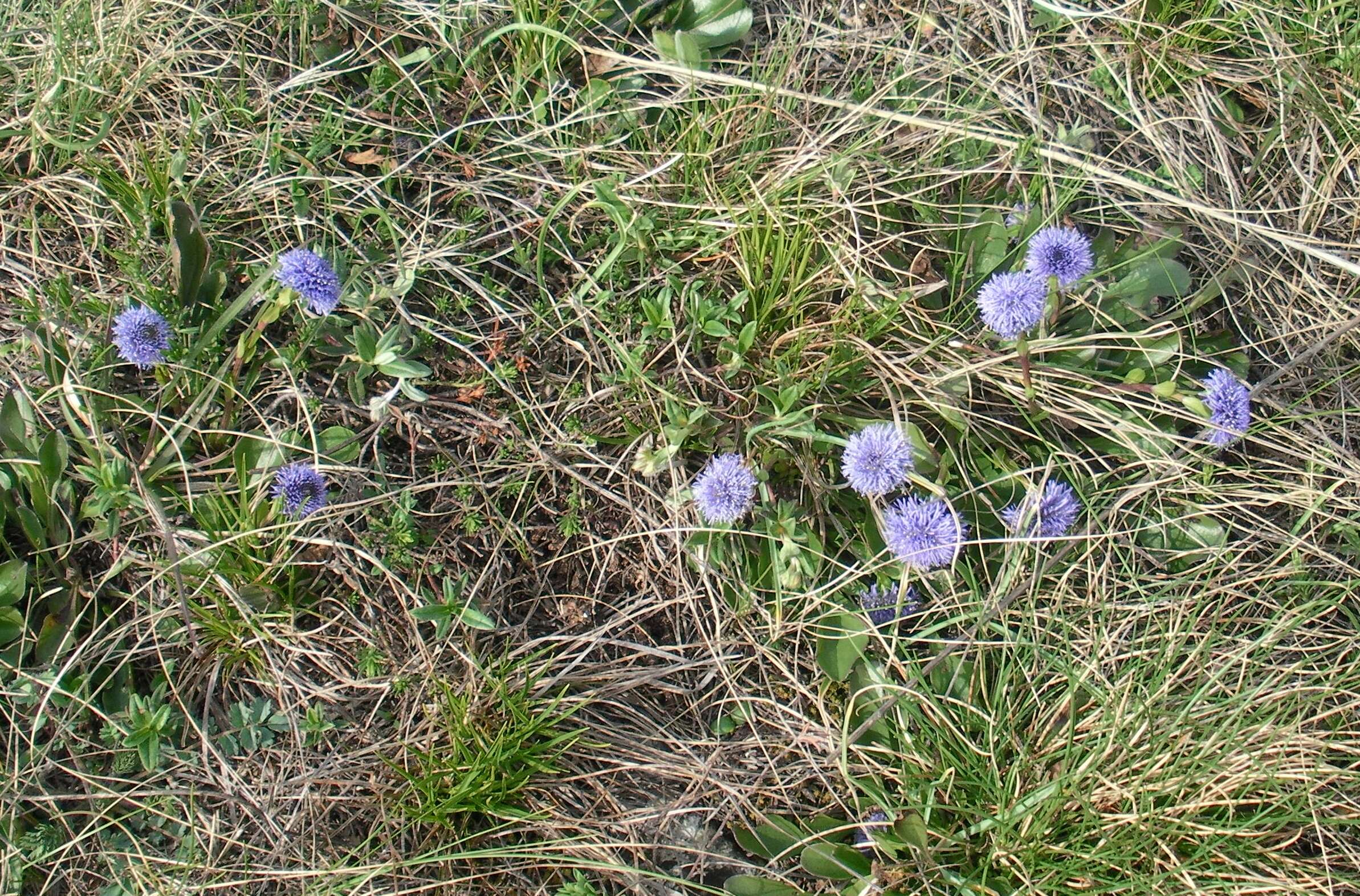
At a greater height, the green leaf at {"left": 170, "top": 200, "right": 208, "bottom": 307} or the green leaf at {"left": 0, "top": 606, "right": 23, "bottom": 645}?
the green leaf at {"left": 170, "top": 200, "right": 208, "bottom": 307}

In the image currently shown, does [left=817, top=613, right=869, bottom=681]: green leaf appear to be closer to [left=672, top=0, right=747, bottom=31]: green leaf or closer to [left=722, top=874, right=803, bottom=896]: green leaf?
[left=722, top=874, right=803, bottom=896]: green leaf

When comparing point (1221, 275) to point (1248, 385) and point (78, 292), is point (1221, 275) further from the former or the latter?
point (78, 292)

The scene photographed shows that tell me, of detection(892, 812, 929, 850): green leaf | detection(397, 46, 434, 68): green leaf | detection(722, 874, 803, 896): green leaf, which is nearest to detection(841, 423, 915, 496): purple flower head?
detection(892, 812, 929, 850): green leaf

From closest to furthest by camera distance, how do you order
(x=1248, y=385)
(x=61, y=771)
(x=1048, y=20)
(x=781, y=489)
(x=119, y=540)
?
(x=61, y=771), (x=119, y=540), (x=781, y=489), (x=1248, y=385), (x=1048, y=20)

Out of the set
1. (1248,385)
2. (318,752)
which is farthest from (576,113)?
(1248,385)

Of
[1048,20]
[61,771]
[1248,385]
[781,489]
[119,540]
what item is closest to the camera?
[61,771]

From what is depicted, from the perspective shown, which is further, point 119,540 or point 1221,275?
point 1221,275

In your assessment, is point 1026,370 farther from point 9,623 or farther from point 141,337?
point 9,623

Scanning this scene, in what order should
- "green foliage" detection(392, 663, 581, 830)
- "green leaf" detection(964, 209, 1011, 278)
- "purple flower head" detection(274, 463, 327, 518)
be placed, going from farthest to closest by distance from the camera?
"green leaf" detection(964, 209, 1011, 278), "purple flower head" detection(274, 463, 327, 518), "green foliage" detection(392, 663, 581, 830)

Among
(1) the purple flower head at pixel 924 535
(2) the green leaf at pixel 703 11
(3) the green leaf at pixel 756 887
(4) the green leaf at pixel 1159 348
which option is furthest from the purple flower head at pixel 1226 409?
(2) the green leaf at pixel 703 11
